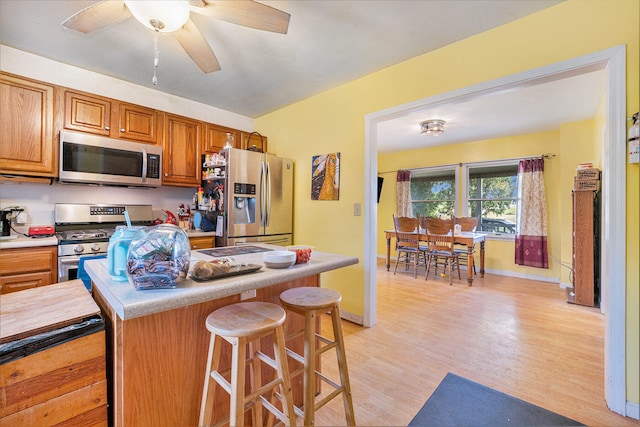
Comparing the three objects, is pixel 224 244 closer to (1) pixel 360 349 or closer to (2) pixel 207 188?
(2) pixel 207 188

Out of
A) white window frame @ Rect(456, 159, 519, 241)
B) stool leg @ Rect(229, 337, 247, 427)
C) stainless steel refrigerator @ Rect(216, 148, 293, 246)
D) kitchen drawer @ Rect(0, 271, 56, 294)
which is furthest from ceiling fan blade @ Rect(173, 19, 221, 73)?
white window frame @ Rect(456, 159, 519, 241)

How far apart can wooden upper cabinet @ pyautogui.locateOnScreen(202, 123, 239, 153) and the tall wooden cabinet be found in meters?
4.26

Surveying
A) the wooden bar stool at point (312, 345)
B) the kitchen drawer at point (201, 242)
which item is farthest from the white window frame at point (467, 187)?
the wooden bar stool at point (312, 345)

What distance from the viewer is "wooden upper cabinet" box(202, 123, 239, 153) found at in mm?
3205

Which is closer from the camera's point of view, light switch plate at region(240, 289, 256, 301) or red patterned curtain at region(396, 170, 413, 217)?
light switch plate at region(240, 289, 256, 301)

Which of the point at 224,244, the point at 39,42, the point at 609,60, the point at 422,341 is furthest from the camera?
the point at 224,244

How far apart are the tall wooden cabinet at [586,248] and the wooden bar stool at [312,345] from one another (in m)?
3.38

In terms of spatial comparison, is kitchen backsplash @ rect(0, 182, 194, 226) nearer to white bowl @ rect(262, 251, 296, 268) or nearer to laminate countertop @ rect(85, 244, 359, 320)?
laminate countertop @ rect(85, 244, 359, 320)

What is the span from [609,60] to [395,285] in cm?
313

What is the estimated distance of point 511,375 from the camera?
182cm

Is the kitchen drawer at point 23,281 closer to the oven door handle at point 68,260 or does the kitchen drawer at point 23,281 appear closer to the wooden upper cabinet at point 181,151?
the oven door handle at point 68,260

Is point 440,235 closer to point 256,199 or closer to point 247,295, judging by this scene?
point 256,199

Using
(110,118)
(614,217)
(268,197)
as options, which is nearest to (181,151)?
(110,118)

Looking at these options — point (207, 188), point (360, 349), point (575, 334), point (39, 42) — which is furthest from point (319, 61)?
point (575, 334)
